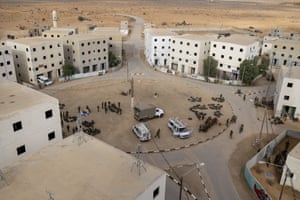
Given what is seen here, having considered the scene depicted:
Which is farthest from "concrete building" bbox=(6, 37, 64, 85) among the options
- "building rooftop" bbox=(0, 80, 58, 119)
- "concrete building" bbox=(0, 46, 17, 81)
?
"building rooftop" bbox=(0, 80, 58, 119)

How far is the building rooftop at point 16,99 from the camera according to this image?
60.0ft

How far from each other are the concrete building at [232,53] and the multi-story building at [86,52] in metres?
19.2

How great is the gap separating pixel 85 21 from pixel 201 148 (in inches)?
3590

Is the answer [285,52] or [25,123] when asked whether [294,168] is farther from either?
[285,52]

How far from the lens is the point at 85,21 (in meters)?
103

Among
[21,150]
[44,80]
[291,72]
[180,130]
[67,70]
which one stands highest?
[291,72]

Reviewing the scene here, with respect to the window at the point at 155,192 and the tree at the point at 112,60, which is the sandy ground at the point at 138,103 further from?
the window at the point at 155,192

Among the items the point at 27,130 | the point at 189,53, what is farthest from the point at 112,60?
the point at 27,130

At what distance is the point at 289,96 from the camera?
97.4 ft

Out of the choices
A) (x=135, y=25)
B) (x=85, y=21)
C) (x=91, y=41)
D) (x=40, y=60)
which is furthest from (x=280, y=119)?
(x=85, y=21)

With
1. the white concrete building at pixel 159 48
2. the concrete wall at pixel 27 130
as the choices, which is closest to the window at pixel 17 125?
the concrete wall at pixel 27 130

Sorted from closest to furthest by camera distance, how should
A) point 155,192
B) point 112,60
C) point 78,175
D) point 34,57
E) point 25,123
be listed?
point 78,175 → point 155,192 → point 25,123 → point 34,57 → point 112,60

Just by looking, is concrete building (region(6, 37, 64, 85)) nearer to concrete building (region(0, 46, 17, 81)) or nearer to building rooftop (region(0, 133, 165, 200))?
concrete building (region(0, 46, 17, 81))

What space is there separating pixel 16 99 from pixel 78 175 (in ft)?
34.3
